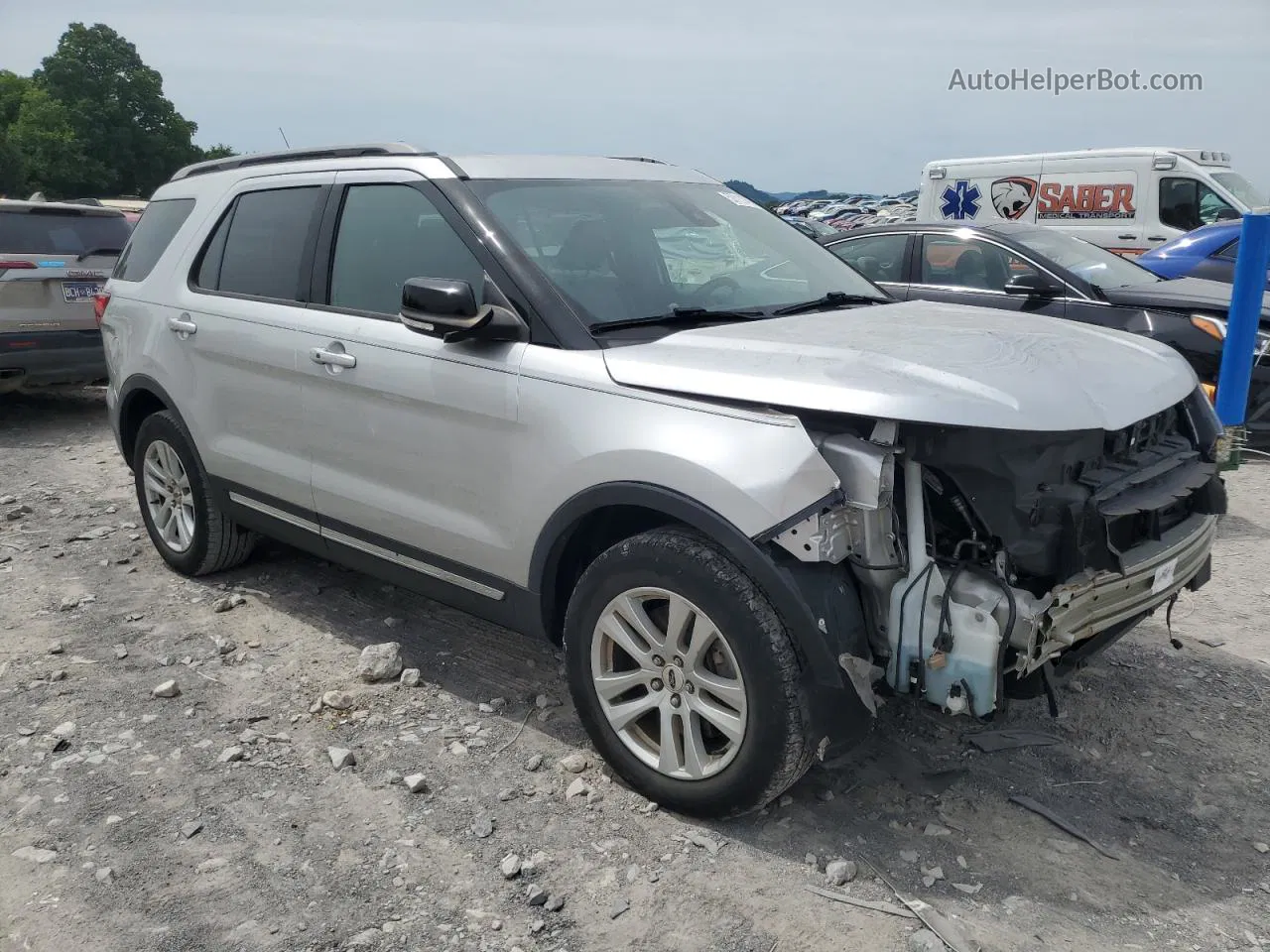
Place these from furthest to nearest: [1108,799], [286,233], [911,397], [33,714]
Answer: [286,233] < [33,714] < [1108,799] < [911,397]

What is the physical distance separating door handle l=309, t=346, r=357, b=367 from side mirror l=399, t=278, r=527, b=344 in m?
0.51

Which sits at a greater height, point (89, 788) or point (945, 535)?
point (945, 535)

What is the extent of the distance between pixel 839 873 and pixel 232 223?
3631mm

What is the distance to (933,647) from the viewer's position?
2.79 meters

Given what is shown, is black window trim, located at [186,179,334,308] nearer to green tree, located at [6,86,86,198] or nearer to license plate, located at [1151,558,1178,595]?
license plate, located at [1151,558,1178,595]

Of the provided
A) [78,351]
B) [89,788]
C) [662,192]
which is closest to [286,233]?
[662,192]

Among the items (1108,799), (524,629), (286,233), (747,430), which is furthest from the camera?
Answer: (286,233)

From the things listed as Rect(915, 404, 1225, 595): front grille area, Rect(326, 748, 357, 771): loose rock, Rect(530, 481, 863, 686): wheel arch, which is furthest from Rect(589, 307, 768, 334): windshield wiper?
Rect(326, 748, 357, 771): loose rock

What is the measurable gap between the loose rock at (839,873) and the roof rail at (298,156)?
2753 mm

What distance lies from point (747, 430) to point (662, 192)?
164 centimetres

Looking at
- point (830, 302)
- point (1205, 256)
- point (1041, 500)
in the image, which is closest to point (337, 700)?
point (830, 302)

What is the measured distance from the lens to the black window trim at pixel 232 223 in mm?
4176

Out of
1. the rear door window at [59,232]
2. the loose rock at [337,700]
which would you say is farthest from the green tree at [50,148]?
the loose rock at [337,700]

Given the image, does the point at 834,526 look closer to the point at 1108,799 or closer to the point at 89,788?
the point at 1108,799
